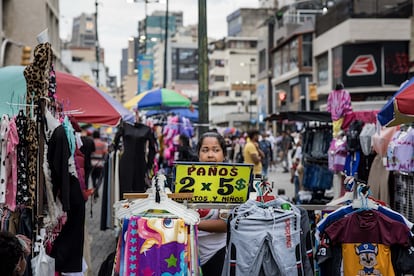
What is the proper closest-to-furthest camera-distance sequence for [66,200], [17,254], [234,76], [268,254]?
[17,254] → [268,254] → [66,200] → [234,76]

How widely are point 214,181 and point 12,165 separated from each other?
1.84 meters

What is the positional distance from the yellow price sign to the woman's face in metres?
0.52

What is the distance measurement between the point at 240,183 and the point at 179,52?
376 ft

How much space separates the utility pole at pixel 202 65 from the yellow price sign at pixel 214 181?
17.3ft

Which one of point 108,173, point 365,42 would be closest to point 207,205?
point 108,173

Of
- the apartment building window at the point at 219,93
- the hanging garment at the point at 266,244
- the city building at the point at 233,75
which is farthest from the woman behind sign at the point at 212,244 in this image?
the apartment building window at the point at 219,93

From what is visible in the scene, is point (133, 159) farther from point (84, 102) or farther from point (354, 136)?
point (354, 136)

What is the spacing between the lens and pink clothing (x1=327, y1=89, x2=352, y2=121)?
35.1 feet

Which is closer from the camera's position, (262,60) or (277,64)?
(277,64)

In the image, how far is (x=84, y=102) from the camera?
7758 mm

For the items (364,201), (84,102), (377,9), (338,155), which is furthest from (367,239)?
(377,9)

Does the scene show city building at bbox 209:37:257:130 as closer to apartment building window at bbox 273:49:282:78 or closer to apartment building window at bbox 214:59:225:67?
apartment building window at bbox 214:59:225:67

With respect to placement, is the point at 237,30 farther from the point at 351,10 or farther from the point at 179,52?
the point at 351,10

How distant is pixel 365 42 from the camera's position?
113 ft
